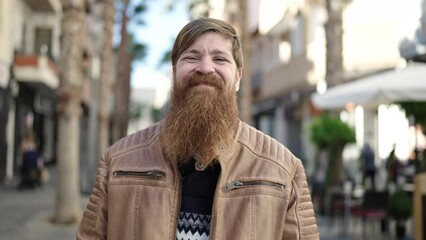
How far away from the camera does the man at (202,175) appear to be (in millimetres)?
1946

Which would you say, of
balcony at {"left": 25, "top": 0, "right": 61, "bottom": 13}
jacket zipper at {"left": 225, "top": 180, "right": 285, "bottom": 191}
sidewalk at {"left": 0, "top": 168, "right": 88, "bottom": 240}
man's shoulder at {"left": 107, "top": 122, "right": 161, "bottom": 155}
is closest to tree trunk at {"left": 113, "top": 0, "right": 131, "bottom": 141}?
sidewalk at {"left": 0, "top": 168, "right": 88, "bottom": 240}

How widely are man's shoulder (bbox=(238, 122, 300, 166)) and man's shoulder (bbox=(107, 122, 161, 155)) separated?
0.30 m

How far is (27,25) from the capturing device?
25797 mm

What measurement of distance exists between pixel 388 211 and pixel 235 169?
8.04m

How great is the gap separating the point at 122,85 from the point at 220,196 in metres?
21.0

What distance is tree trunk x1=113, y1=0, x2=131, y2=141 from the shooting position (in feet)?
70.5

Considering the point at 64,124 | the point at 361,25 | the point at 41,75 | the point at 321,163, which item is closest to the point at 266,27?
the point at 361,25

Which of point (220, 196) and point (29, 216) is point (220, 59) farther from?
point (29, 216)

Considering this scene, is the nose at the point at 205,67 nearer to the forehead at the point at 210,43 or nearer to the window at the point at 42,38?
the forehead at the point at 210,43

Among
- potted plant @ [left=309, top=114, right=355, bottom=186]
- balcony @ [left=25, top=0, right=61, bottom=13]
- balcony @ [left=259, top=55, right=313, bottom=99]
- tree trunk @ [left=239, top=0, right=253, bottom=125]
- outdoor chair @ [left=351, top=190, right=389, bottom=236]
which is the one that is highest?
balcony @ [left=25, top=0, right=61, bottom=13]

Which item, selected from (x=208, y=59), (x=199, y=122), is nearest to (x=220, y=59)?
(x=208, y=59)

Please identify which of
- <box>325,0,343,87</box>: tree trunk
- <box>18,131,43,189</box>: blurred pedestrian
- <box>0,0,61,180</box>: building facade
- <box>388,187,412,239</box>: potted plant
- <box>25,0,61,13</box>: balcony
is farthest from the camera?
<box>25,0,61,13</box>: balcony

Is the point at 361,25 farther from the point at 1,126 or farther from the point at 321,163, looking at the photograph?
the point at 1,126

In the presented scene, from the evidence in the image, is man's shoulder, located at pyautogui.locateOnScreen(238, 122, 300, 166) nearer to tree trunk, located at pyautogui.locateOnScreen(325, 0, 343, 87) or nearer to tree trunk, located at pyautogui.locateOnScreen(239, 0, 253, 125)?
tree trunk, located at pyautogui.locateOnScreen(325, 0, 343, 87)
